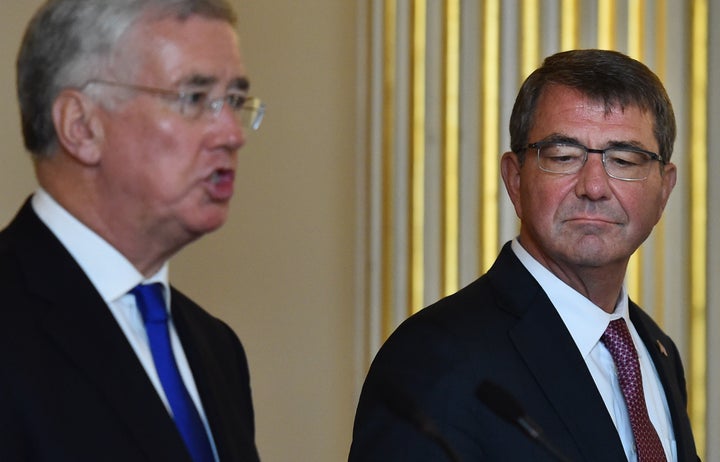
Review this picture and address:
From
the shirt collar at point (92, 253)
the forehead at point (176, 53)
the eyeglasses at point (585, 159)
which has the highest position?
the forehead at point (176, 53)

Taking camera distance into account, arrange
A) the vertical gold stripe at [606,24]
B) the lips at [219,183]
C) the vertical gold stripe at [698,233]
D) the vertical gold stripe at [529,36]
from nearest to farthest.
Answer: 1. the lips at [219,183]
2. the vertical gold stripe at [698,233]
3. the vertical gold stripe at [606,24]
4. the vertical gold stripe at [529,36]

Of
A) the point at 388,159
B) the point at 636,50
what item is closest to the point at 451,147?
the point at 388,159

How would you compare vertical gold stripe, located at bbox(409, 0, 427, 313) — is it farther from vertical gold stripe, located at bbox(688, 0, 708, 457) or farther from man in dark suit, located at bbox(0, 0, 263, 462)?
man in dark suit, located at bbox(0, 0, 263, 462)

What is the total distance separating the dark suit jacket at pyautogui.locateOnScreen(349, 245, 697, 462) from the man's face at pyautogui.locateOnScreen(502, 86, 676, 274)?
0.33 ft

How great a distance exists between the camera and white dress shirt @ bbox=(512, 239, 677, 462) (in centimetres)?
272

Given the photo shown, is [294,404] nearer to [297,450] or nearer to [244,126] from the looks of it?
[297,450]

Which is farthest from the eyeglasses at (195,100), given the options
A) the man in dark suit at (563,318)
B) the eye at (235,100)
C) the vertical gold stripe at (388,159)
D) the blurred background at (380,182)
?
the vertical gold stripe at (388,159)

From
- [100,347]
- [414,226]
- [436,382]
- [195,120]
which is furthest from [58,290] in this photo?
[414,226]

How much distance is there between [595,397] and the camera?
8.60ft

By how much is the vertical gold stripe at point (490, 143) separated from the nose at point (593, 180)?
5.01ft

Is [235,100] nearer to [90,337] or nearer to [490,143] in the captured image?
[90,337]

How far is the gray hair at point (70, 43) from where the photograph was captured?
6.61 feet

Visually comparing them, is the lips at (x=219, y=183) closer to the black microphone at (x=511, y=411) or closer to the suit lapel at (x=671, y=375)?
the black microphone at (x=511, y=411)

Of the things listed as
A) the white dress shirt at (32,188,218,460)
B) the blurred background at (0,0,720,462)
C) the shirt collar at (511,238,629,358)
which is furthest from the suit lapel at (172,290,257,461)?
the blurred background at (0,0,720,462)
